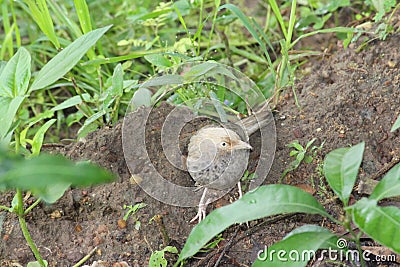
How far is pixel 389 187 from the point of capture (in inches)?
53.6

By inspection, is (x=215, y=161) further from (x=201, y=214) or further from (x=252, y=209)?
(x=252, y=209)

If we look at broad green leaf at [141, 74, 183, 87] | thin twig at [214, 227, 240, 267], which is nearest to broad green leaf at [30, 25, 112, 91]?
→ broad green leaf at [141, 74, 183, 87]

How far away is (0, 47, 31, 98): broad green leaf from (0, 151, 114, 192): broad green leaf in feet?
2.20

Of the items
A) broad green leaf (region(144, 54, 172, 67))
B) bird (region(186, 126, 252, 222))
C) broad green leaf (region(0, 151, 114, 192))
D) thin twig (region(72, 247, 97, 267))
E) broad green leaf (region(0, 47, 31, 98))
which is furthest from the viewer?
broad green leaf (region(144, 54, 172, 67))

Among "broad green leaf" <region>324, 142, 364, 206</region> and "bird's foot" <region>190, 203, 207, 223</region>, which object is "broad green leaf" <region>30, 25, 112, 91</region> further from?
"broad green leaf" <region>324, 142, 364, 206</region>

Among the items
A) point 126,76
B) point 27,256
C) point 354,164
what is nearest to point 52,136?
point 126,76

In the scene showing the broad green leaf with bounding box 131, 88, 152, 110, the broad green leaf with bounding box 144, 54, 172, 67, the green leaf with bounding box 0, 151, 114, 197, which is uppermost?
the green leaf with bounding box 0, 151, 114, 197

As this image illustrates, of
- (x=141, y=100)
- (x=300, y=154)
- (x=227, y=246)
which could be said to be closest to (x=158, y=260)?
(x=227, y=246)

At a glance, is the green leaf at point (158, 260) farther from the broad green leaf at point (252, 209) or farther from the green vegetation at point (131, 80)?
the broad green leaf at point (252, 209)

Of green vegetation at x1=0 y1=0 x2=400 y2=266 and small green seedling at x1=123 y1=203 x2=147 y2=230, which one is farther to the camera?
small green seedling at x1=123 y1=203 x2=147 y2=230

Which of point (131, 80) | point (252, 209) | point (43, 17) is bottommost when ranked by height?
point (131, 80)

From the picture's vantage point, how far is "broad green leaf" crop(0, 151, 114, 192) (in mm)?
879

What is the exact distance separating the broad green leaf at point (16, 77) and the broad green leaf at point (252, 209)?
25.2 inches

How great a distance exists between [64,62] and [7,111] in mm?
203
